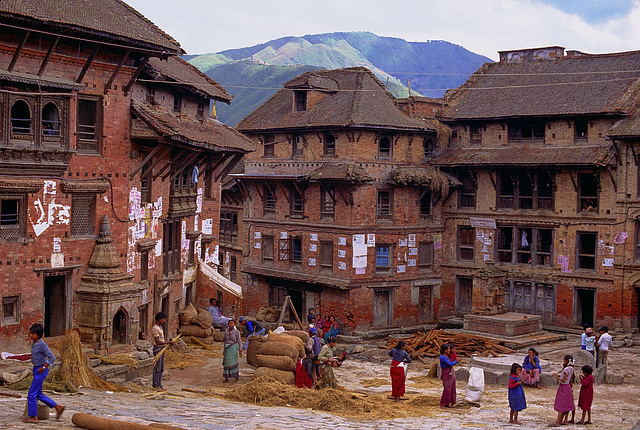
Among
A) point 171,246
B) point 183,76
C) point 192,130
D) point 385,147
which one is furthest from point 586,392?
point 385,147

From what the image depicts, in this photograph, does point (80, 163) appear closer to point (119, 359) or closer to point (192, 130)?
point (119, 359)

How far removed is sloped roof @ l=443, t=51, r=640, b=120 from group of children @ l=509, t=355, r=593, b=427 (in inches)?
838

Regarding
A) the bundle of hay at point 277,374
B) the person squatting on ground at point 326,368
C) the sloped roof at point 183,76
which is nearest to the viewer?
the person squatting on ground at point 326,368

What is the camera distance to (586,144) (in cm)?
3866

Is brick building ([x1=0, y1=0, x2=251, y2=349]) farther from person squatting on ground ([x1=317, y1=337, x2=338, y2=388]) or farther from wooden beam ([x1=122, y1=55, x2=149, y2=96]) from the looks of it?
person squatting on ground ([x1=317, y1=337, x2=338, y2=388])

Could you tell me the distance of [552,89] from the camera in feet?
135

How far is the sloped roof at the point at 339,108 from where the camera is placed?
136 feet

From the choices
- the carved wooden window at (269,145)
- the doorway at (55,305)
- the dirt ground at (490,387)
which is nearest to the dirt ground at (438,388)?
the dirt ground at (490,387)

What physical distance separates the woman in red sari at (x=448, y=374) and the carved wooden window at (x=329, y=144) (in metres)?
22.3

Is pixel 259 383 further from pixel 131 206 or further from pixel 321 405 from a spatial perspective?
pixel 131 206

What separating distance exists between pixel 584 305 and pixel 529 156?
318 inches

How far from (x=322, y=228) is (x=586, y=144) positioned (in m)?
14.3

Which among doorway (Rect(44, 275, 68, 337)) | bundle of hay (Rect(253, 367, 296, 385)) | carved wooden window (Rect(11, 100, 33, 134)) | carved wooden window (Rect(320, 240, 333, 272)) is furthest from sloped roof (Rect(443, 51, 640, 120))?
carved wooden window (Rect(11, 100, 33, 134))

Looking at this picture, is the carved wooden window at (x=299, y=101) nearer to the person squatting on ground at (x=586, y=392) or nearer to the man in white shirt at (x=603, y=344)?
the man in white shirt at (x=603, y=344)
